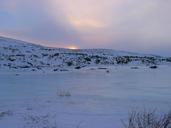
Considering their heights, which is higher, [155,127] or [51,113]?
[155,127]

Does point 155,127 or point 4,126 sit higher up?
point 155,127

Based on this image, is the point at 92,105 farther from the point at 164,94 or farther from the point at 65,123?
the point at 164,94

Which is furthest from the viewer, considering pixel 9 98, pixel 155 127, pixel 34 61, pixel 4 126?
pixel 34 61

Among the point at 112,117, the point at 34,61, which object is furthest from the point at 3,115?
the point at 34,61

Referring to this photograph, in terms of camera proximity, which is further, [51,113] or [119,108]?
[119,108]

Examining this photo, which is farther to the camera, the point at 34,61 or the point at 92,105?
the point at 34,61

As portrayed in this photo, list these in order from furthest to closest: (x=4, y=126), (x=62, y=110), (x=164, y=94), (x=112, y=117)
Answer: (x=164, y=94)
(x=62, y=110)
(x=112, y=117)
(x=4, y=126)

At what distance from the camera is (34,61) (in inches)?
2229

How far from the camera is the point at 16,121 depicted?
35.2 feet

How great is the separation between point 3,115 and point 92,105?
357 cm

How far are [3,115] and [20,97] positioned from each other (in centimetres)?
520

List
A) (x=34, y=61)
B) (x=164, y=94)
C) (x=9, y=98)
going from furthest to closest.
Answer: (x=34, y=61) → (x=164, y=94) → (x=9, y=98)

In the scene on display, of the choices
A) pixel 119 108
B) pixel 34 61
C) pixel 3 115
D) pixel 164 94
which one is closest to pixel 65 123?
pixel 3 115

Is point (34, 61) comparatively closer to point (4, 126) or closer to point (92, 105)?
point (92, 105)
